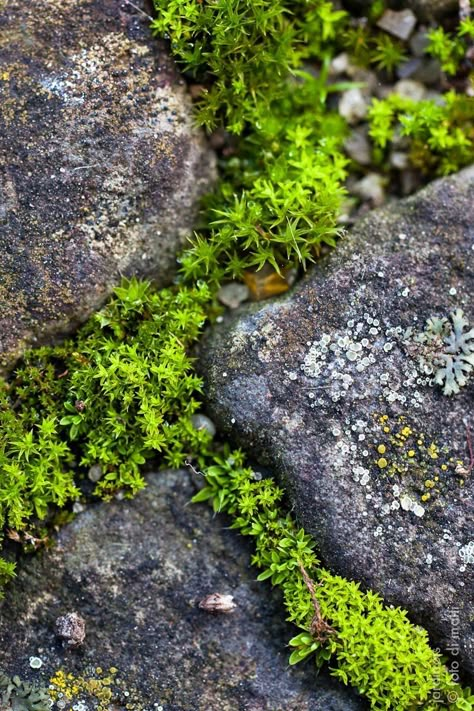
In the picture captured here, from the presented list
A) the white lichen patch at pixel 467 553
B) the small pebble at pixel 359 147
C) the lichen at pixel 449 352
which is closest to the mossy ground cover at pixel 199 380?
the small pebble at pixel 359 147

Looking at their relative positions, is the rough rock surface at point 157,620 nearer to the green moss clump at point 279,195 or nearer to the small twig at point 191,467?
the small twig at point 191,467

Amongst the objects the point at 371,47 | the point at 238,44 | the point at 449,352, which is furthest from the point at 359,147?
the point at 449,352

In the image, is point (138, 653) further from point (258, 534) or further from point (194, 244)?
point (194, 244)

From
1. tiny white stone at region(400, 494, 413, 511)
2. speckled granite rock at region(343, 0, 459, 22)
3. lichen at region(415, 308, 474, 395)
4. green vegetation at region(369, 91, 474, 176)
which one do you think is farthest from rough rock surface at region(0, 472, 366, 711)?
speckled granite rock at region(343, 0, 459, 22)

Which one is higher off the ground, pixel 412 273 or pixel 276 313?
pixel 412 273

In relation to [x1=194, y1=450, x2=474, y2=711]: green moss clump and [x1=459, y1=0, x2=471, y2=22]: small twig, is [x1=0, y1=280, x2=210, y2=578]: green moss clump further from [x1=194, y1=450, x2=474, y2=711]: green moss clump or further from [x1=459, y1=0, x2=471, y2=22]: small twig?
[x1=459, y1=0, x2=471, y2=22]: small twig

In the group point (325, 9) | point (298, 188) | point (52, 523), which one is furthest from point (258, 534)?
point (325, 9)
